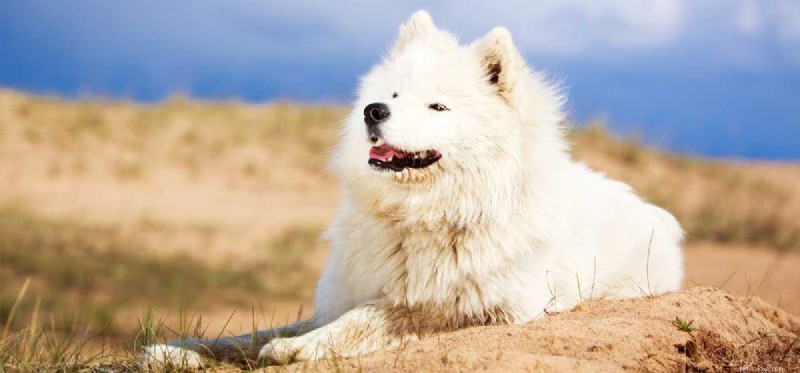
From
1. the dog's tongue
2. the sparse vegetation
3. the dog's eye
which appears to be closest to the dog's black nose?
the dog's tongue

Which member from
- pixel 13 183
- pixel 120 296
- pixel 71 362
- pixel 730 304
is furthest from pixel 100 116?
pixel 730 304

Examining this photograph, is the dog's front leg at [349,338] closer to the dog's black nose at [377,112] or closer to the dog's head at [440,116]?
the dog's head at [440,116]

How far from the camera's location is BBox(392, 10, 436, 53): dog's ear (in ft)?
16.0

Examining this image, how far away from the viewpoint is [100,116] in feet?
62.3

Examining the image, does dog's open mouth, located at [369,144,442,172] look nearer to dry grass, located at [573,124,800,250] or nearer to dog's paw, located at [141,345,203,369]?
dog's paw, located at [141,345,203,369]

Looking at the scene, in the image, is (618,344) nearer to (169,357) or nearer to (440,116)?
(440,116)

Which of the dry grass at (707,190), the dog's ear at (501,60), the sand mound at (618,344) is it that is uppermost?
the dry grass at (707,190)

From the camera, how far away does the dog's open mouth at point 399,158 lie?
4.21 metres

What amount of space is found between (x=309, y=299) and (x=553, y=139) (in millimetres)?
7719

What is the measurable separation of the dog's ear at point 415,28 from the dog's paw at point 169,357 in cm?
209

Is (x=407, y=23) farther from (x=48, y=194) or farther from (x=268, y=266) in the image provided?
(x=48, y=194)

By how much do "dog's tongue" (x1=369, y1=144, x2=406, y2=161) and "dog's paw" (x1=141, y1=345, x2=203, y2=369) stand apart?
1395 millimetres

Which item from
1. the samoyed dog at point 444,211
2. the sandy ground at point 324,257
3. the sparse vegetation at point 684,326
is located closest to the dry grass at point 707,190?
the sandy ground at point 324,257

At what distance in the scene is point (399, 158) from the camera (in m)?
4.23
